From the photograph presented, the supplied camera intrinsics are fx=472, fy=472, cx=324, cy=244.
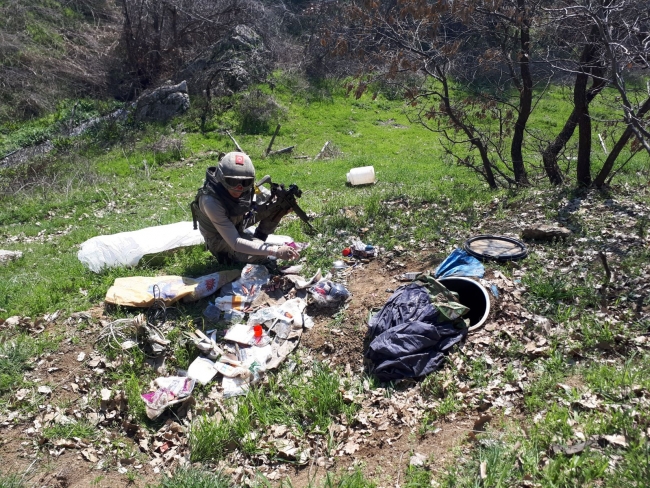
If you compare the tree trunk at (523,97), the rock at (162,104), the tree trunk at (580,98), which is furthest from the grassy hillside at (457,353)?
the rock at (162,104)

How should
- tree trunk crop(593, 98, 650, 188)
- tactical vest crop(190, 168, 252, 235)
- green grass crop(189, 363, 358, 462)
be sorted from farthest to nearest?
tree trunk crop(593, 98, 650, 188)
tactical vest crop(190, 168, 252, 235)
green grass crop(189, 363, 358, 462)

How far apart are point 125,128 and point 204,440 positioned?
13784mm

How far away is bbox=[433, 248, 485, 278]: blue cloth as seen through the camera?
4.52m

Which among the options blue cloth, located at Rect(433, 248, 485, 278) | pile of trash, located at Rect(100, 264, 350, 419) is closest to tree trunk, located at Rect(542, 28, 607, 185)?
blue cloth, located at Rect(433, 248, 485, 278)

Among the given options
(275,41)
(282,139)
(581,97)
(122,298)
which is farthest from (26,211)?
(275,41)

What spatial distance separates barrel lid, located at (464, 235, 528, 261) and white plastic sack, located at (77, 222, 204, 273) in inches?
132

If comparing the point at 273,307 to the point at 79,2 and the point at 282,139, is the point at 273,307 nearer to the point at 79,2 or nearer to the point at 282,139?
the point at 282,139

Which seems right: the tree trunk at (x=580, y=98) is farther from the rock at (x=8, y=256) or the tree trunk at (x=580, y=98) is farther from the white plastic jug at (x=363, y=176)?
the rock at (x=8, y=256)

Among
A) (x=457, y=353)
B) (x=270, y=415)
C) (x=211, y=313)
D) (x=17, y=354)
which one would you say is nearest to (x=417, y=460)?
(x=457, y=353)

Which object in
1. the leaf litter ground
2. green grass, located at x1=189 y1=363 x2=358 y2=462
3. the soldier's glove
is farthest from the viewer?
the soldier's glove

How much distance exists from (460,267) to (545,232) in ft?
4.22

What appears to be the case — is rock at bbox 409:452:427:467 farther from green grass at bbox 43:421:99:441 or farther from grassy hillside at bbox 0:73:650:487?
green grass at bbox 43:421:99:441

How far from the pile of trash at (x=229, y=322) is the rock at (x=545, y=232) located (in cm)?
223

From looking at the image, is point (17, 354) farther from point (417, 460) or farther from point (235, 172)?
point (417, 460)
